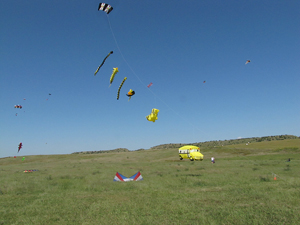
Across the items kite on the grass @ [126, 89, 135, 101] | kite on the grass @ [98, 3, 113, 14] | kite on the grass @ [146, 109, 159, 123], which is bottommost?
kite on the grass @ [146, 109, 159, 123]

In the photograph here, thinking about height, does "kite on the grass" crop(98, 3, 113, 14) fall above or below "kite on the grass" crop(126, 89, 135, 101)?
above

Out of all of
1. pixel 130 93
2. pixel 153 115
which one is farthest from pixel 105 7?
pixel 153 115

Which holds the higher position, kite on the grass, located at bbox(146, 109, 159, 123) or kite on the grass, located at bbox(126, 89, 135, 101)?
kite on the grass, located at bbox(126, 89, 135, 101)

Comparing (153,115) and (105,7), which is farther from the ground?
(105,7)

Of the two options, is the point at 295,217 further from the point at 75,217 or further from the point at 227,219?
the point at 75,217

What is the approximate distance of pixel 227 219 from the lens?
30.6 feet

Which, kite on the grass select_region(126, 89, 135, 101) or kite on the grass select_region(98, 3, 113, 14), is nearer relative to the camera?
kite on the grass select_region(98, 3, 113, 14)

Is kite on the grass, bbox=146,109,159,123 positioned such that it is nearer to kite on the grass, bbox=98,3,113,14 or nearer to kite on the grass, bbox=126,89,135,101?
kite on the grass, bbox=126,89,135,101

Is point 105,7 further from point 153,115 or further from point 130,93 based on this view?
point 153,115

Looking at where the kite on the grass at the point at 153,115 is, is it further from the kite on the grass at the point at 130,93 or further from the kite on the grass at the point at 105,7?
the kite on the grass at the point at 105,7

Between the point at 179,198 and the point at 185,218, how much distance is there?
4.02 meters

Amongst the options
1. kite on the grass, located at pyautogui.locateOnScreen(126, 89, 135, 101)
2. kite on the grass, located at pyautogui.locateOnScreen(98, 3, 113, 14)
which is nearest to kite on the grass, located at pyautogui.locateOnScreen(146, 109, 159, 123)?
kite on the grass, located at pyautogui.locateOnScreen(126, 89, 135, 101)

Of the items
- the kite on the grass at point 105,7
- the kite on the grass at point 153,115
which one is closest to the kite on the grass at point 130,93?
the kite on the grass at point 153,115

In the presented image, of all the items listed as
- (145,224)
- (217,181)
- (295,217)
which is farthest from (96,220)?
(217,181)
